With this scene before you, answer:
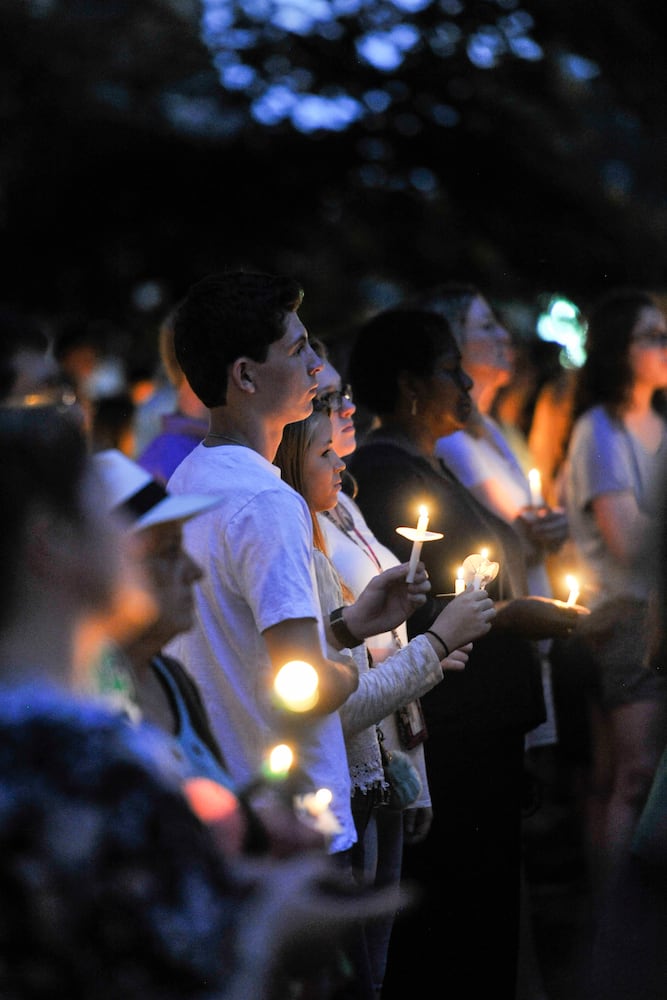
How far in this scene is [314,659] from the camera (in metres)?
2.84

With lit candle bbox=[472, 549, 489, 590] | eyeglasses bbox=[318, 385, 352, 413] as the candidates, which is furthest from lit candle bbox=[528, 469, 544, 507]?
lit candle bbox=[472, 549, 489, 590]

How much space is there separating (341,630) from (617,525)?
241 cm

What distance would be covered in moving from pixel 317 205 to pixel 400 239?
81cm

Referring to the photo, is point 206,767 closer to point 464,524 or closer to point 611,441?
point 464,524

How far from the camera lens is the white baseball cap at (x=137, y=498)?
1.98m

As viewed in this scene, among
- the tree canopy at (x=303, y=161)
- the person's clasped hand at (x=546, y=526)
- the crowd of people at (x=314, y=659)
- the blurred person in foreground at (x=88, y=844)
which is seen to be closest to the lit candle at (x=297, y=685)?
the crowd of people at (x=314, y=659)

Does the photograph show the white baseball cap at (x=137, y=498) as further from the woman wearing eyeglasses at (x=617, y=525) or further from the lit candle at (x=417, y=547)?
the woman wearing eyeglasses at (x=617, y=525)

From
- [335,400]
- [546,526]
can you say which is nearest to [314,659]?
[335,400]

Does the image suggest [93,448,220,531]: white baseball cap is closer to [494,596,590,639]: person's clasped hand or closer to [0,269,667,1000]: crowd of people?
[0,269,667,1000]: crowd of people

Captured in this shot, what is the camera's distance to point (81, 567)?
188 cm

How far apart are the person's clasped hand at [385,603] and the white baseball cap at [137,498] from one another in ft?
3.92

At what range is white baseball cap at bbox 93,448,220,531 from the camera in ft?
6.49

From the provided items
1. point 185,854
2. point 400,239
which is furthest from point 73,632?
point 400,239

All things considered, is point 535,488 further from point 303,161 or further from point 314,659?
point 303,161
